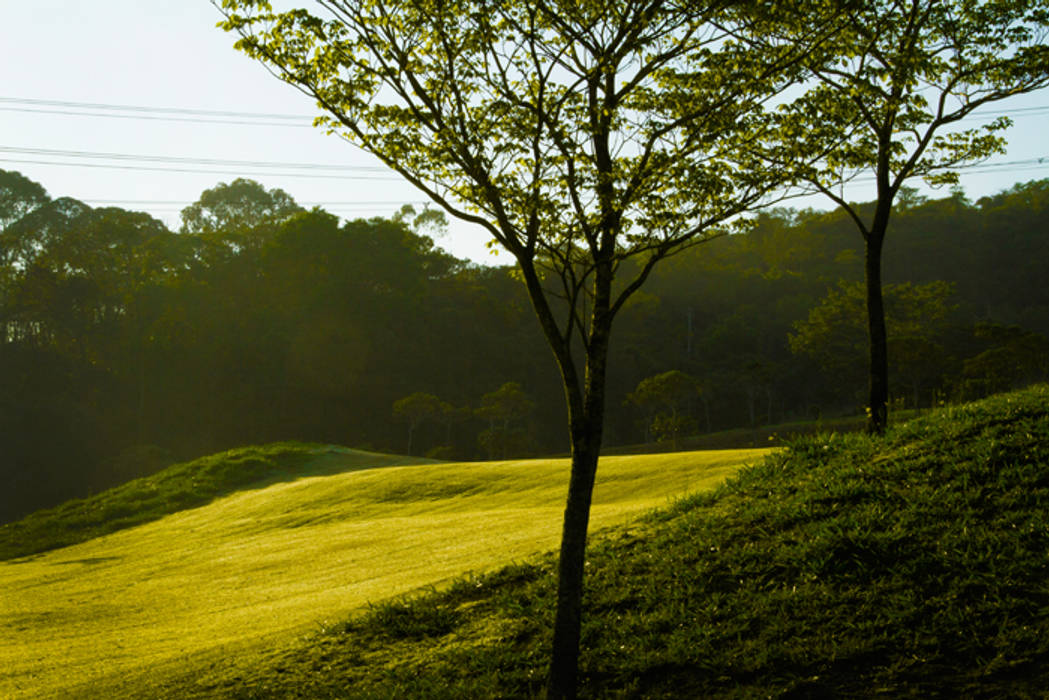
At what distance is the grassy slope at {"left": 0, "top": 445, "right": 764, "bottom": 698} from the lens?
8672 millimetres

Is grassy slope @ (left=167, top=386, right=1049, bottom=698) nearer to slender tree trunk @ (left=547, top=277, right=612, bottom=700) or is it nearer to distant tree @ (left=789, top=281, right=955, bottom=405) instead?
slender tree trunk @ (left=547, top=277, right=612, bottom=700)

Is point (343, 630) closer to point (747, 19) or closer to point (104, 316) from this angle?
point (747, 19)

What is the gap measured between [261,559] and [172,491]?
11.3 m

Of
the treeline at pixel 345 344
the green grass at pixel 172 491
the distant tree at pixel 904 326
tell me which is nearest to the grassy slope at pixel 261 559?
the green grass at pixel 172 491

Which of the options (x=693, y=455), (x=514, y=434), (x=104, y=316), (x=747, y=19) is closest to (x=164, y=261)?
(x=104, y=316)

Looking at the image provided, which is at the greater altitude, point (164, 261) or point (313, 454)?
point (164, 261)

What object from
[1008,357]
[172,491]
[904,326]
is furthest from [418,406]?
[1008,357]

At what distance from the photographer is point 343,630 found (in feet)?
25.9

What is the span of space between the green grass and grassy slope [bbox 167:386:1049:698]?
1595cm

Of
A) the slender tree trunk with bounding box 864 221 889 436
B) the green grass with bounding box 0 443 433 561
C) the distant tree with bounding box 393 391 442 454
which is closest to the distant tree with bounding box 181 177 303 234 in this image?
the distant tree with bounding box 393 391 442 454

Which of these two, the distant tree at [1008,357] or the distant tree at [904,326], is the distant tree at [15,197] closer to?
the distant tree at [904,326]

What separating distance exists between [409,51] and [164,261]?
4126cm

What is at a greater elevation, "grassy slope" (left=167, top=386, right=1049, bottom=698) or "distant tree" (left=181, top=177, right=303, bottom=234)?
"distant tree" (left=181, top=177, right=303, bottom=234)

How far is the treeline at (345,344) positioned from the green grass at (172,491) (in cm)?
1160
